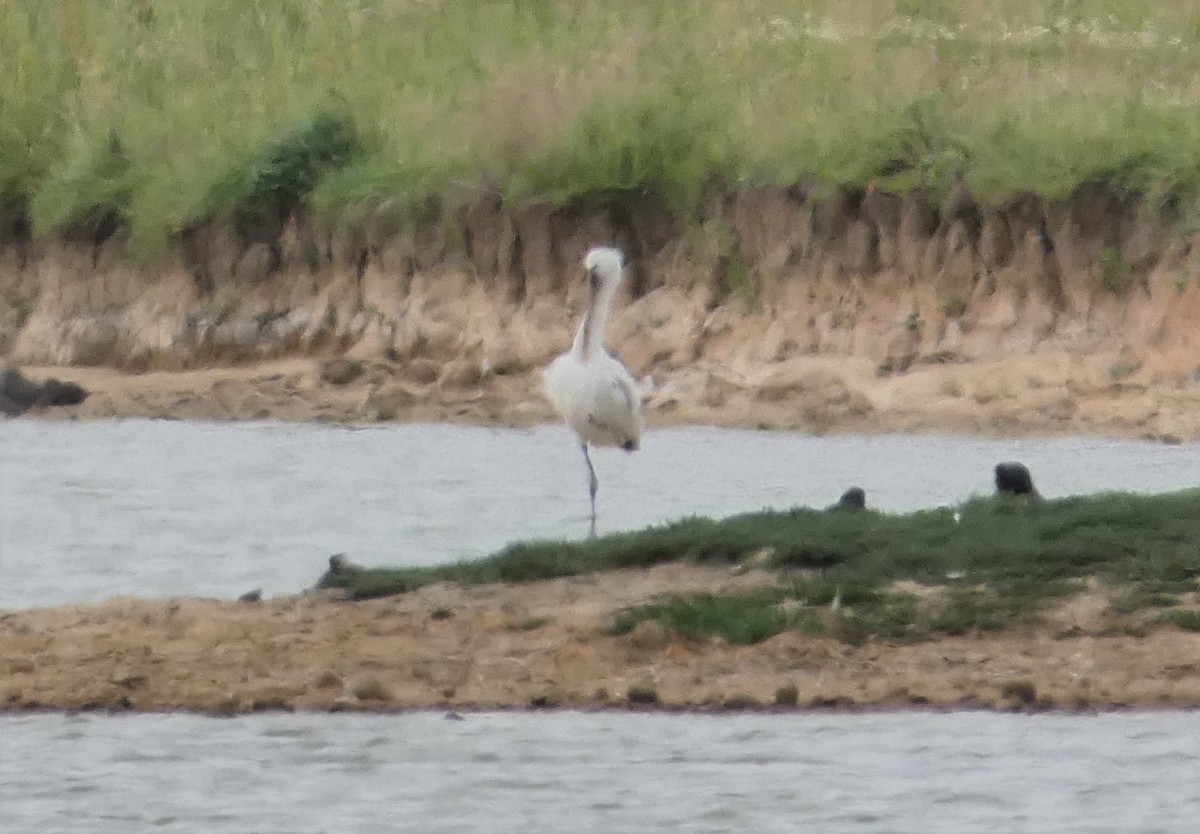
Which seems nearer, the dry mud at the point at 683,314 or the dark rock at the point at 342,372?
the dry mud at the point at 683,314

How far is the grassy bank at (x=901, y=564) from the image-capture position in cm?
1170

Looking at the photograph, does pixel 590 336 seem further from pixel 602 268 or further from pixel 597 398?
pixel 602 268

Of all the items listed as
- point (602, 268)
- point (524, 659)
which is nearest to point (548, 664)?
point (524, 659)

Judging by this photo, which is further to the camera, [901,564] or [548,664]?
[901,564]

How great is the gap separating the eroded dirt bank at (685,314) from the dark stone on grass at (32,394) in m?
0.28

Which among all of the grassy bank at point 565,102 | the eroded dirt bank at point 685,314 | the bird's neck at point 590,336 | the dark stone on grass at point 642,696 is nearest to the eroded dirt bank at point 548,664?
the dark stone on grass at point 642,696

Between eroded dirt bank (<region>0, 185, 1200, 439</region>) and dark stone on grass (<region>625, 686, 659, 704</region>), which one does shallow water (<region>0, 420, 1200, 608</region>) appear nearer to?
eroded dirt bank (<region>0, 185, 1200, 439</region>)

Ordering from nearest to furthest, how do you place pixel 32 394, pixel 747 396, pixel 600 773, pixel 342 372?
1. pixel 600 773
2. pixel 747 396
3. pixel 342 372
4. pixel 32 394

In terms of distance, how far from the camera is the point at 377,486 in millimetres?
20094

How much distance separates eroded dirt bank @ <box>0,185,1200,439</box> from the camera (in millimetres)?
22094

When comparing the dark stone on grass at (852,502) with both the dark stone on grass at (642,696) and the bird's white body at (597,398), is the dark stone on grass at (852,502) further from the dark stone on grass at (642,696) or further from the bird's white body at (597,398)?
the bird's white body at (597,398)

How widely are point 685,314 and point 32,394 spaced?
5663 millimetres

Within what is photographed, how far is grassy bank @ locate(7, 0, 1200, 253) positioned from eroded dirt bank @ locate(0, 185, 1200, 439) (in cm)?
28

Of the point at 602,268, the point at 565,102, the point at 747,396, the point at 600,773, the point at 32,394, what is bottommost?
the point at 600,773
